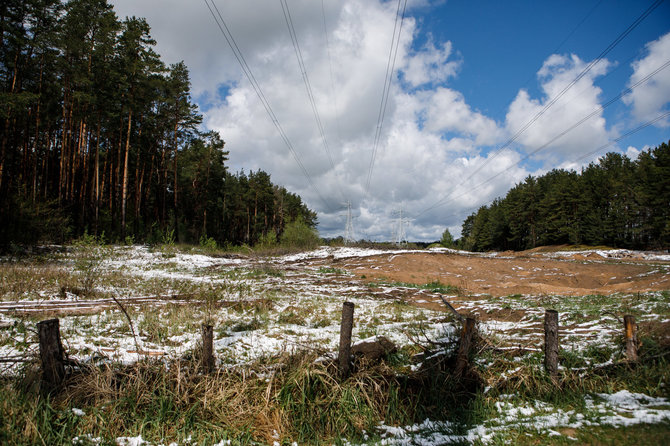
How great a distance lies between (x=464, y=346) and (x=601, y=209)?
2507 inches

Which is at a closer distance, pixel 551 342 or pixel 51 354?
pixel 51 354

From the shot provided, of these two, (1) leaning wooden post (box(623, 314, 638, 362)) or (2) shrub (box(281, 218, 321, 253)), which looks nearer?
(1) leaning wooden post (box(623, 314, 638, 362))

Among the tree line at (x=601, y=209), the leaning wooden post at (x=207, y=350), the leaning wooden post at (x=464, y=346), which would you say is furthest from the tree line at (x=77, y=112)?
the tree line at (x=601, y=209)

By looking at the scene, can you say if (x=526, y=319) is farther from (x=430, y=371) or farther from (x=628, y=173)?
(x=628, y=173)

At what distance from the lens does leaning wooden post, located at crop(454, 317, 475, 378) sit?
4.16 metres

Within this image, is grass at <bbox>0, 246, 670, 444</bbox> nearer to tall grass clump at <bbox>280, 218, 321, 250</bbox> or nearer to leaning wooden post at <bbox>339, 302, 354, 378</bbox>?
leaning wooden post at <bbox>339, 302, 354, 378</bbox>

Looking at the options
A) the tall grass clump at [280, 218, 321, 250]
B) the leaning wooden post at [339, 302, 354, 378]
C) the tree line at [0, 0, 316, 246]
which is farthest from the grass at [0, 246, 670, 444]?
the tall grass clump at [280, 218, 321, 250]

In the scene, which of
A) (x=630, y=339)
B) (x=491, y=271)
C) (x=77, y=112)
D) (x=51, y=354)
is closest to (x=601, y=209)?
(x=491, y=271)

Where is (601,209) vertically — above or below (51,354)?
above

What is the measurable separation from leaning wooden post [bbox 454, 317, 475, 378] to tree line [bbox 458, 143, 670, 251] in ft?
159

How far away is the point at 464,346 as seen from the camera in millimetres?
4246

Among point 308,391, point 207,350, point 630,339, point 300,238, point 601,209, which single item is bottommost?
point 308,391

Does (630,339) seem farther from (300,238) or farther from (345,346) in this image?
(300,238)

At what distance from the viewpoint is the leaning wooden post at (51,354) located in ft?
11.1
